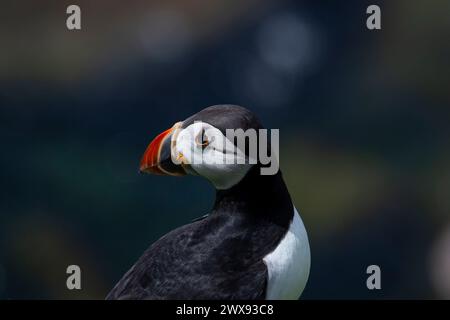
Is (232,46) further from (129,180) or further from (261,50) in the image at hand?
(129,180)

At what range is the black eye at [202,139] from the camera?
206 cm

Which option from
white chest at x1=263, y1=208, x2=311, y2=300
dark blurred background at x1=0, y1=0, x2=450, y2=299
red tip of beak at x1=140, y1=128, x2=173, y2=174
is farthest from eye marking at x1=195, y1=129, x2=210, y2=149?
dark blurred background at x1=0, y1=0, x2=450, y2=299

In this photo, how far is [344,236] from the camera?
14.3ft

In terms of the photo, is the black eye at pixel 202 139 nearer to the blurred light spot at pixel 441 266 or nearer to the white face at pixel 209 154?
the white face at pixel 209 154

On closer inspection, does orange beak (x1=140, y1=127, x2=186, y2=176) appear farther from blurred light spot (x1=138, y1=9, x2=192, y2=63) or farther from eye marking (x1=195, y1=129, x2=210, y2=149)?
blurred light spot (x1=138, y1=9, x2=192, y2=63)

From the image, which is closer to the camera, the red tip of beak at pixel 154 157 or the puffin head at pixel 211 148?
the puffin head at pixel 211 148

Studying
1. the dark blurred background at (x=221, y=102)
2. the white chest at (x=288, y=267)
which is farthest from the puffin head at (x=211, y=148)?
the dark blurred background at (x=221, y=102)

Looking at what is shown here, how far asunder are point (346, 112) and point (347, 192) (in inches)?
14.4

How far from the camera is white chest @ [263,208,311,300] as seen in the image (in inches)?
81.0

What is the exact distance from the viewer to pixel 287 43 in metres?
4.43

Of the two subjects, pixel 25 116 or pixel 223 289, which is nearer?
pixel 223 289

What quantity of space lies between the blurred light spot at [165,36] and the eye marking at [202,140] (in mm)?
2409

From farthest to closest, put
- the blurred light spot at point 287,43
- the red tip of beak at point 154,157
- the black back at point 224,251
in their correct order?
the blurred light spot at point 287,43 < the red tip of beak at point 154,157 < the black back at point 224,251
